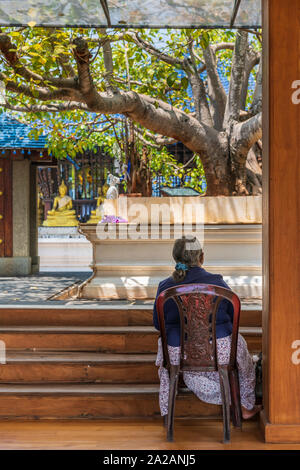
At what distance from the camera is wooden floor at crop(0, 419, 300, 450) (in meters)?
3.20

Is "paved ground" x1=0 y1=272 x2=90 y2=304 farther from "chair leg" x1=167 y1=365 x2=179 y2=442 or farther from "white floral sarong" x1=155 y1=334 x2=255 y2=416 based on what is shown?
"chair leg" x1=167 y1=365 x2=179 y2=442

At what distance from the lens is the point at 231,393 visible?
11.1 feet

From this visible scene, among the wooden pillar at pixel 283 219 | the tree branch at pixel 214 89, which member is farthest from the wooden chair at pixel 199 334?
the tree branch at pixel 214 89

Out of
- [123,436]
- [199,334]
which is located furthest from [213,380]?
[123,436]

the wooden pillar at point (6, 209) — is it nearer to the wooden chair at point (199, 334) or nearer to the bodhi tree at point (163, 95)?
the bodhi tree at point (163, 95)

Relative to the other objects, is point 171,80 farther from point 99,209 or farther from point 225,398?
point 99,209

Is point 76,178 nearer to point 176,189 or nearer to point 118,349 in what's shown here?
point 176,189

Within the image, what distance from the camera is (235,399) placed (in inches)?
134

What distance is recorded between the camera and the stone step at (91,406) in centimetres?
374

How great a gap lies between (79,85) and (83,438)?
316cm

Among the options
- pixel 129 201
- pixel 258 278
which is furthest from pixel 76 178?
pixel 258 278

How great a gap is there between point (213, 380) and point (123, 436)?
2.18 feet

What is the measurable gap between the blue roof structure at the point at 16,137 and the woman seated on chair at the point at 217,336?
6.90 m

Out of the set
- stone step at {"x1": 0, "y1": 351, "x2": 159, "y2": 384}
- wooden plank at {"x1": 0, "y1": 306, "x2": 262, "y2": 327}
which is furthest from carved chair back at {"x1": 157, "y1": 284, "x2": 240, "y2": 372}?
wooden plank at {"x1": 0, "y1": 306, "x2": 262, "y2": 327}
